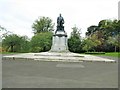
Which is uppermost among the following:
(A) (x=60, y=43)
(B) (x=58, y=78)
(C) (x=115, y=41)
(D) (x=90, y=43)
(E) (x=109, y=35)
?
(E) (x=109, y=35)

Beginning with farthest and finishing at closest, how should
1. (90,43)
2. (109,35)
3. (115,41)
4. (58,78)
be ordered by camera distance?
(109,35)
(115,41)
(90,43)
(58,78)

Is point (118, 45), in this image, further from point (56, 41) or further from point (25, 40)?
point (56, 41)

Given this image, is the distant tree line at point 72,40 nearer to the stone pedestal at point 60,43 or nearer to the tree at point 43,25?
the tree at point 43,25

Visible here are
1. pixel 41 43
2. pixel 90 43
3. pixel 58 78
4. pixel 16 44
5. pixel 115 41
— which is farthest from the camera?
pixel 115 41

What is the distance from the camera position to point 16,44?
53219 millimetres

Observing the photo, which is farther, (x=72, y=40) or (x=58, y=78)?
(x=72, y=40)

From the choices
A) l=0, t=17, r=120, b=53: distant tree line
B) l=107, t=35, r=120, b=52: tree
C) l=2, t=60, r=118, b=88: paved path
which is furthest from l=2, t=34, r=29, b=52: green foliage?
l=2, t=60, r=118, b=88: paved path

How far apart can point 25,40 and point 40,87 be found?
1931 inches

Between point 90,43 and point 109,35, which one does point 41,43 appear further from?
point 109,35

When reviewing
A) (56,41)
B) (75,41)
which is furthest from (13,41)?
(56,41)

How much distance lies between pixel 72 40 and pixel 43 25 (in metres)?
14.9

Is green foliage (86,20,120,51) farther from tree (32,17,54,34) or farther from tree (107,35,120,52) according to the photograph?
tree (32,17,54,34)

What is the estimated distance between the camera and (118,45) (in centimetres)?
5831

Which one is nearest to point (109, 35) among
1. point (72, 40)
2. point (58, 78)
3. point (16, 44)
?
point (72, 40)
